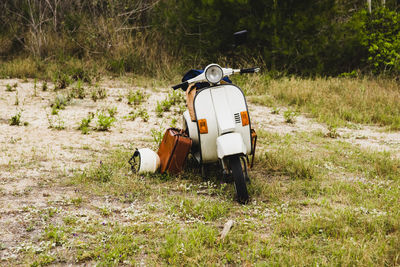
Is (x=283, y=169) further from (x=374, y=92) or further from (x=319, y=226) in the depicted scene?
(x=374, y=92)

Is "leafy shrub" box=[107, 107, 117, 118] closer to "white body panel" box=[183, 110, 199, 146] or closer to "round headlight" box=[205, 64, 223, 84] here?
"white body panel" box=[183, 110, 199, 146]

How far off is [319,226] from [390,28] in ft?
27.7

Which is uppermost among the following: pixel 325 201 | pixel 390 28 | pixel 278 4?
pixel 278 4

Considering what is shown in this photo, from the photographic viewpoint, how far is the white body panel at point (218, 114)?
371 cm

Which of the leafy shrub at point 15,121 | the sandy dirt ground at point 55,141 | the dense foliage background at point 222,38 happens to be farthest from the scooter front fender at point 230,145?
the dense foliage background at point 222,38

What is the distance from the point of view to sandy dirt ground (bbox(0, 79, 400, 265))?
3.36 m

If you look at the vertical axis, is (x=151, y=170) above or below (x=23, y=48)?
below

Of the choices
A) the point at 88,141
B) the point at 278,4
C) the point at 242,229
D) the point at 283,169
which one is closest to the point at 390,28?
the point at 278,4

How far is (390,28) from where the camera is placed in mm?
9914

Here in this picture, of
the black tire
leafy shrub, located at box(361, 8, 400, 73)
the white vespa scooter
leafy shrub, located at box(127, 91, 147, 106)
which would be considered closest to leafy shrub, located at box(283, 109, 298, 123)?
leafy shrub, located at box(127, 91, 147, 106)

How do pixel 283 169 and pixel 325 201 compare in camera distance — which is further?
pixel 283 169

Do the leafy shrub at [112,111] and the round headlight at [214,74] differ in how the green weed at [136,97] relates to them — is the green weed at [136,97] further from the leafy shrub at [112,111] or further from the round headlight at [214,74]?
the round headlight at [214,74]

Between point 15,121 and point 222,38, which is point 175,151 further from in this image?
point 222,38

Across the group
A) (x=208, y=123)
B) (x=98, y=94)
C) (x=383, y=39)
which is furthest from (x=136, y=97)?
(x=383, y=39)
